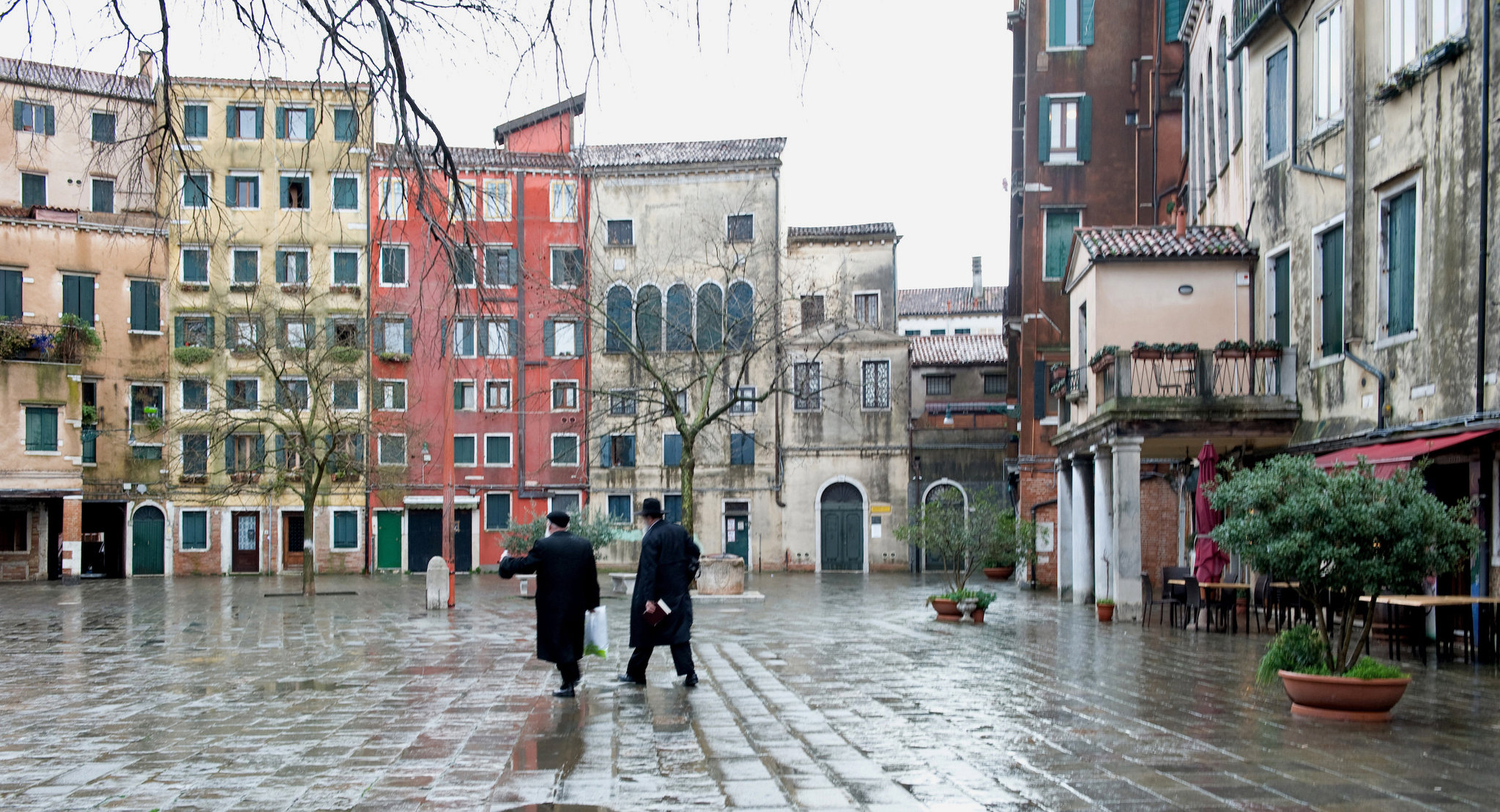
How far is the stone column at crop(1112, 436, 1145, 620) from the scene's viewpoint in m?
20.5

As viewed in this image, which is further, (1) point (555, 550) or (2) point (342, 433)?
(2) point (342, 433)

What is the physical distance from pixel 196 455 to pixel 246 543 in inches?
214

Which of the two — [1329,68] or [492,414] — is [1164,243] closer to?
[1329,68]

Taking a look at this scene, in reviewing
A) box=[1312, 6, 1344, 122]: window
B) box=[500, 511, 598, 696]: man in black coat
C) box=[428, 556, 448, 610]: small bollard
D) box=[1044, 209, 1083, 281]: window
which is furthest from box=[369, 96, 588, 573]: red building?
box=[500, 511, 598, 696]: man in black coat

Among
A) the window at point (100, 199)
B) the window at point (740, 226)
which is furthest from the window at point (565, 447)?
the window at point (100, 199)

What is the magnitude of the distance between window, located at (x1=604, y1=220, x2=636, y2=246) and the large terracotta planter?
39.9 m

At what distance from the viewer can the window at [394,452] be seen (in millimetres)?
45438

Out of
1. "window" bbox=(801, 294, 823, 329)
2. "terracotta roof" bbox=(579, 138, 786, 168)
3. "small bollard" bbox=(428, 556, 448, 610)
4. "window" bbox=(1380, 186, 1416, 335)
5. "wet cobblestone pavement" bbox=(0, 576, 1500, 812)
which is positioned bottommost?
"small bollard" bbox=(428, 556, 448, 610)

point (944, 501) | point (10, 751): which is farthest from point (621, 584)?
point (10, 751)

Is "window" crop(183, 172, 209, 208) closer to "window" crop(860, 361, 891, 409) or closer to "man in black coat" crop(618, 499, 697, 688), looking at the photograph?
"man in black coat" crop(618, 499, 697, 688)

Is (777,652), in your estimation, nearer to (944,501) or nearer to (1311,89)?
(1311,89)

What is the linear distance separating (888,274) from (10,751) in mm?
40149

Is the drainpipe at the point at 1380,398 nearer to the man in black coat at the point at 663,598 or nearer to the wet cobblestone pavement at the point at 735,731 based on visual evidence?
the wet cobblestone pavement at the point at 735,731

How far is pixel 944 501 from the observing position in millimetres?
40719
